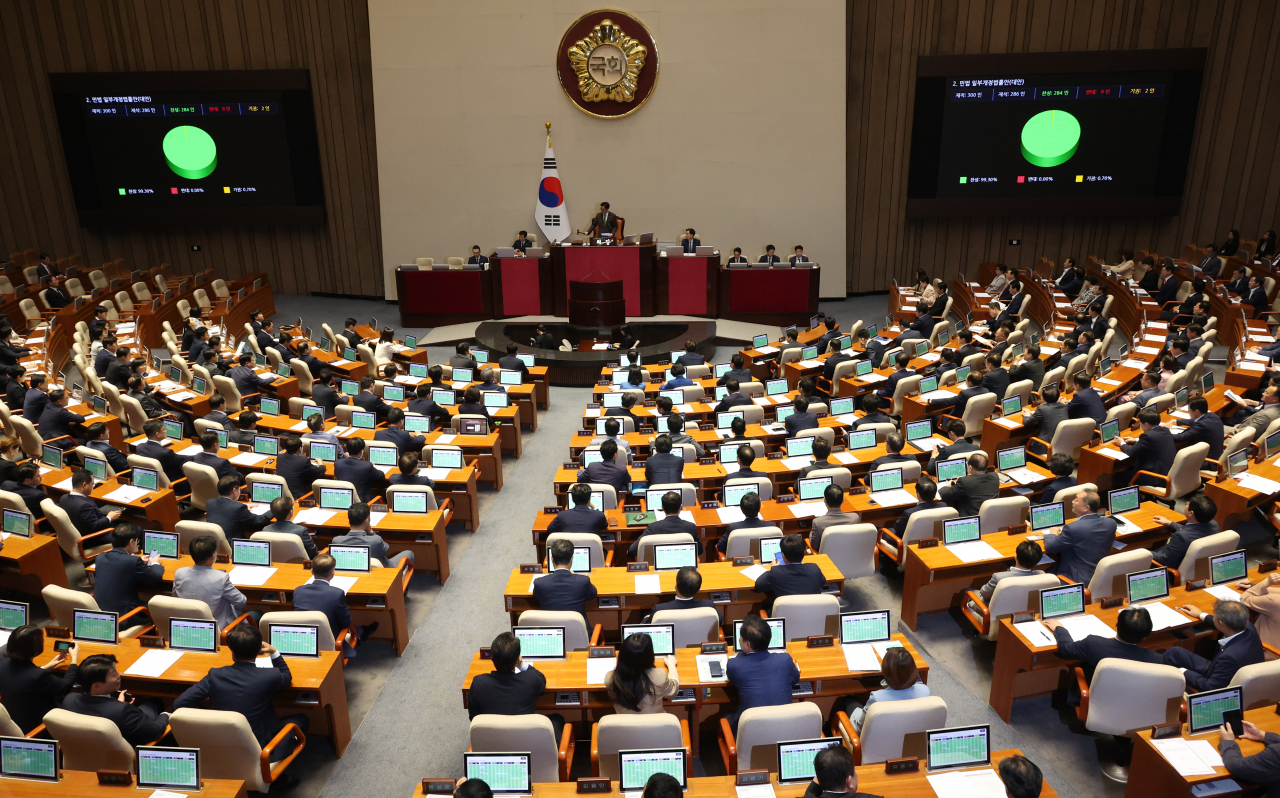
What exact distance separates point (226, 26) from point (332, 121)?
2.98 meters

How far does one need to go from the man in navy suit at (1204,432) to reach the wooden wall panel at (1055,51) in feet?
35.8

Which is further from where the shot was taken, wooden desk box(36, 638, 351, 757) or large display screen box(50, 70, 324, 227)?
large display screen box(50, 70, 324, 227)

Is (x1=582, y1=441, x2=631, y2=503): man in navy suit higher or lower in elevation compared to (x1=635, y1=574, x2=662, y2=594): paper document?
higher

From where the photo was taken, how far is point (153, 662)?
5250mm

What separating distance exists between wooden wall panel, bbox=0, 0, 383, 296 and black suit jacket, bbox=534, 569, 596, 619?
50.3 ft

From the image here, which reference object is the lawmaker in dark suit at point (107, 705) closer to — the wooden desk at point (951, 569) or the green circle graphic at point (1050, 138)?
the wooden desk at point (951, 569)

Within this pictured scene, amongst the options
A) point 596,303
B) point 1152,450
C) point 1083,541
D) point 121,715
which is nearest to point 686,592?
point 1083,541

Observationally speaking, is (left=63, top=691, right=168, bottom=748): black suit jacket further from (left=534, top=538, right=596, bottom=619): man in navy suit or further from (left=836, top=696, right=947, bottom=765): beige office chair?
(left=836, top=696, right=947, bottom=765): beige office chair

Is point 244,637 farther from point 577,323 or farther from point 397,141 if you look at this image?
point 397,141

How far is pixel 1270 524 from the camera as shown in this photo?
7.83m

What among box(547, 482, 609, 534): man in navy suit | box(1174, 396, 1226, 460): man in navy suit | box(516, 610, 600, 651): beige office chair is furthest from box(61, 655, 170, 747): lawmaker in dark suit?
box(1174, 396, 1226, 460): man in navy suit

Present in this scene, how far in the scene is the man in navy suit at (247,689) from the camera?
15.5 ft

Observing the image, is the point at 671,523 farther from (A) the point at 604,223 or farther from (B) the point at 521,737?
(A) the point at 604,223

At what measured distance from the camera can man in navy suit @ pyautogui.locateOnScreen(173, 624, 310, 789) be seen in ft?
15.5
